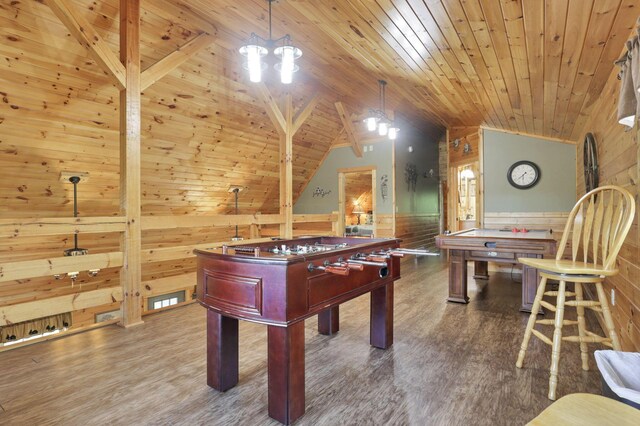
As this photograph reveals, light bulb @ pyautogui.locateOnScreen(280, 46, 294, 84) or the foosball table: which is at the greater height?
light bulb @ pyautogui.locateOnScreen(280, 46, 294, 84)

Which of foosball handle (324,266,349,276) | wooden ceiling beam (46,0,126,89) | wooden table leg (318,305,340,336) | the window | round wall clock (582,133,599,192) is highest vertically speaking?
wooden ceiling beam (46,0,126,89)

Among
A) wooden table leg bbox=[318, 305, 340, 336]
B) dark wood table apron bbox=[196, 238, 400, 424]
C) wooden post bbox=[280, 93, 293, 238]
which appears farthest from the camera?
wooden post bbox=[280, 93, 293, 238]

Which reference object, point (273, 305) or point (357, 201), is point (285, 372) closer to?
point (273, 305)

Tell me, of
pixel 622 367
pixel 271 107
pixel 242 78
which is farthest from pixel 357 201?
pixel 622 367

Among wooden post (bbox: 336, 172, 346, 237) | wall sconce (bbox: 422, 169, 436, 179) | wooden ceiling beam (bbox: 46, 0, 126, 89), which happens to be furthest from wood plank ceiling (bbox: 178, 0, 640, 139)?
wall sconce (bbox: 422, 169, 436, 179)

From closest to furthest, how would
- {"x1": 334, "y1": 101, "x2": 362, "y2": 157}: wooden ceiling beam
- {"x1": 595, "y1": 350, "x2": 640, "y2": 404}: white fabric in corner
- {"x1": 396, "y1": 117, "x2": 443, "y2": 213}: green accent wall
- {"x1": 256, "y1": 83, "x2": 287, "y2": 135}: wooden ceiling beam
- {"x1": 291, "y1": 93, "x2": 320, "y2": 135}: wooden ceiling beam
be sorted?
{"x1": 595, "y1": 350, "x2": 640, "y2": 404}: white fabric in corner → {"x1": 256, "y1": 83, "x2": 287, "y2": 135}: wooden ceiling beam → {"x1": 291, "y1": 93, "x2": 320, "y2": 135}: wooden ceiling beam → {"x1": 334, "y1": 101, "x2": 362, "y2": 157}: wooden ceiling beam → {"x1": 396, "y1": 117, "x2": 443, "y2": 213}: green accent wall

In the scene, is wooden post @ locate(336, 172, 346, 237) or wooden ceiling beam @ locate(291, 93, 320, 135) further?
wooden post @ locate(336, 172, 346, 237)

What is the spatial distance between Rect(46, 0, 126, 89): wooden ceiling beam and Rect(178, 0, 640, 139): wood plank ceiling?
3.26 feet

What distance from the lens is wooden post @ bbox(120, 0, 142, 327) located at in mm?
3072

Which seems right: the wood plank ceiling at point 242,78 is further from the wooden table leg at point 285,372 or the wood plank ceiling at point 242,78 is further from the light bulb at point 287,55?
the wooden table leg at point 285,372

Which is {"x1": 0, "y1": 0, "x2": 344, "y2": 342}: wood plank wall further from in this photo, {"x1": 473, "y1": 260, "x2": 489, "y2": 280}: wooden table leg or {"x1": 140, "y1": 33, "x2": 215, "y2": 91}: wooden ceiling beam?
{"x1": 473, "y1": 260, "x2": 489, "y2": 280}: wooden table leg

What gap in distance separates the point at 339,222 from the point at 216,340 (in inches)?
214

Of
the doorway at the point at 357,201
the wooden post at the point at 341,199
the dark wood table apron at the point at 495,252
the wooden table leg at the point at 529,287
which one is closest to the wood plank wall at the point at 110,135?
the wooden post at the point at 341,199

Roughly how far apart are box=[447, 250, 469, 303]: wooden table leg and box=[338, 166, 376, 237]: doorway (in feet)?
8.30
